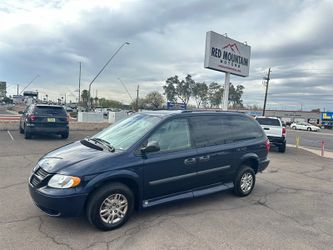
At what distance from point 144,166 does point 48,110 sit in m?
9.38

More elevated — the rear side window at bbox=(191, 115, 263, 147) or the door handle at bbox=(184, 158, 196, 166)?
the rear side window at bbox=(191, 115, 263, 147)

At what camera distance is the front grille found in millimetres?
3520

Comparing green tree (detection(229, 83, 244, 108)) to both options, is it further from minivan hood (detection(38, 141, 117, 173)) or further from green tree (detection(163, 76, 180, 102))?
minivan hood (detection(38, 141, 117, 173))

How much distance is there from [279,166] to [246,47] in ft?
34.3

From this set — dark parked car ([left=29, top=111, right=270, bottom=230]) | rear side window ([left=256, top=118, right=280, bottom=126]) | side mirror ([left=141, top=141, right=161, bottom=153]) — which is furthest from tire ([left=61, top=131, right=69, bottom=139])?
rear side window ([left=256, top=118, right=280, bottom=126])

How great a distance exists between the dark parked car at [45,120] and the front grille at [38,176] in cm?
844

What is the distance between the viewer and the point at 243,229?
3836mm

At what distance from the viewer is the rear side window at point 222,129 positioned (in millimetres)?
4651

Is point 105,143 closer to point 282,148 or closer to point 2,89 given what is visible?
point 282,148

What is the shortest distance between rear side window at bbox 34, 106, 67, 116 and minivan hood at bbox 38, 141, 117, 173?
8345mm

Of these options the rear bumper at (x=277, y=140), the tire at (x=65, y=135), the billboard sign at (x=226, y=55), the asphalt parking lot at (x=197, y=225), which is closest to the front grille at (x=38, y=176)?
the asphalt parking lot at (x=197, y=225)

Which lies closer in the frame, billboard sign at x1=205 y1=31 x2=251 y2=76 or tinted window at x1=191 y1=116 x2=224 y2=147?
tinted window at x1=191 y1=116 x2=224 y2=147

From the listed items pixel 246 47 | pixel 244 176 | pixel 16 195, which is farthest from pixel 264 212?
pixel 246 47

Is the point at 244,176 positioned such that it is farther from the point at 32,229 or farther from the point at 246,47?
the point at 246,47
